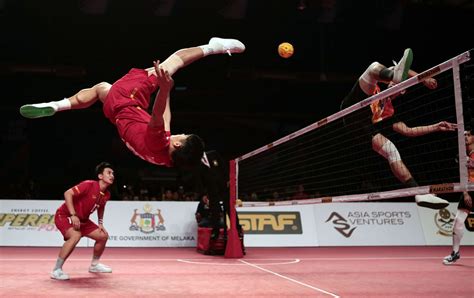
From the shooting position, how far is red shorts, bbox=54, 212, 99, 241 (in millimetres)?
6328

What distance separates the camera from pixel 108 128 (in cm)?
1678

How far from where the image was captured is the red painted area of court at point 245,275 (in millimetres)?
5113

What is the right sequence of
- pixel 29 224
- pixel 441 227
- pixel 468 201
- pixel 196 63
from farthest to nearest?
pixel 196 63 < pixel 441 227 < pixel 29 224 < pixel 468 201

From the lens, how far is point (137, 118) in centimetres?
432

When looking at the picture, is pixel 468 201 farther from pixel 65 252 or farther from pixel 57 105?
Result: pixel 57 105

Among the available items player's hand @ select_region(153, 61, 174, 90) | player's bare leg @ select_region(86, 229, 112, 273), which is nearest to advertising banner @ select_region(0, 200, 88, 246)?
player's bare leg @ select_region(86, 229, 112, 273)

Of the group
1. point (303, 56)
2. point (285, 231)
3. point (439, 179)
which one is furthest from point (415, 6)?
point (285, 231)

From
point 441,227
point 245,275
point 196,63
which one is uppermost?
point 196,63

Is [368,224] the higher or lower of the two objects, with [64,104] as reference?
lower

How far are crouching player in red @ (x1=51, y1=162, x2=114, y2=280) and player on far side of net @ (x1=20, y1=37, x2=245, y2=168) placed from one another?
192 centimetres

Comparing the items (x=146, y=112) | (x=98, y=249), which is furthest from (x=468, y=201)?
(x=98, y=249)

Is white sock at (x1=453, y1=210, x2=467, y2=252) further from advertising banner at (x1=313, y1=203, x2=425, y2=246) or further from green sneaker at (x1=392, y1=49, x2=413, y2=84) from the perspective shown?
green sneaker at (x1=392, y1=49, x2=413, y2=84)

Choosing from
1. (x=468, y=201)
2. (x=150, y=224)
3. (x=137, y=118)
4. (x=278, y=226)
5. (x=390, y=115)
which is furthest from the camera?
(x=278, y=226)

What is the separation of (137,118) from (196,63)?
10.6 metres
